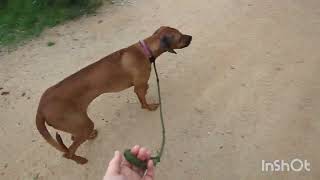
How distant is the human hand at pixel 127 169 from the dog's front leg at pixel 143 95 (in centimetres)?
185

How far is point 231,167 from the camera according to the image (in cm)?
363

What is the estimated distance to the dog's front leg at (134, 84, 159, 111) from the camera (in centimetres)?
399

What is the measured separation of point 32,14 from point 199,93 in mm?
2603

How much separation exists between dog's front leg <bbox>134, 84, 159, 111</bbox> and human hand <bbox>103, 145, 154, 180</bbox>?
1854 mm

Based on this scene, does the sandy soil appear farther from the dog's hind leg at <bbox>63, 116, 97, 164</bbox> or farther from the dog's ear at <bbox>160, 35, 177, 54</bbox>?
the dog's ear at <bbox>160, 35, 177, 54</bbox>

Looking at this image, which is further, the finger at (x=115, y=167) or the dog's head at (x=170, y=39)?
the dog's head at (x=170, y=39)

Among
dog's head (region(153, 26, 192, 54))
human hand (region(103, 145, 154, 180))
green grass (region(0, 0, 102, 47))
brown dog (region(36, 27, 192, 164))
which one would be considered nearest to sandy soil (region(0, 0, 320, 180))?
green grass (region(0, 0, 102, 47))

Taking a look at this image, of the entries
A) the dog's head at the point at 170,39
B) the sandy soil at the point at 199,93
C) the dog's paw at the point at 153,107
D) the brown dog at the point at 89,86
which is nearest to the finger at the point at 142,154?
the brown dog at the point at 89,86

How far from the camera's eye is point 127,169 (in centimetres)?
213

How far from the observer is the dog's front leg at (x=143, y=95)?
3986 mm

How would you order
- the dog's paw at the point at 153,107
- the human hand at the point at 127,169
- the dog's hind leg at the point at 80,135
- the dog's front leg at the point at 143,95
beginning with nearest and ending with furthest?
the human hand at the point at 127,169, the dog's hind leg at the point at 80,135, the dog's front leg at the point at 143,95, the dog's paw at the point at 153,107

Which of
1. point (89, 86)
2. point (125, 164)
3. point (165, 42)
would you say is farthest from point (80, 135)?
point (125, 164)

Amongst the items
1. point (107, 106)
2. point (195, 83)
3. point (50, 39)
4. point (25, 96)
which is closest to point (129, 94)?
point (107, 106)

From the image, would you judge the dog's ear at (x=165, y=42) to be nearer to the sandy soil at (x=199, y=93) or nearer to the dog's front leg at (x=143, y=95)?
the dog's front leg at (x=143, y=95)
